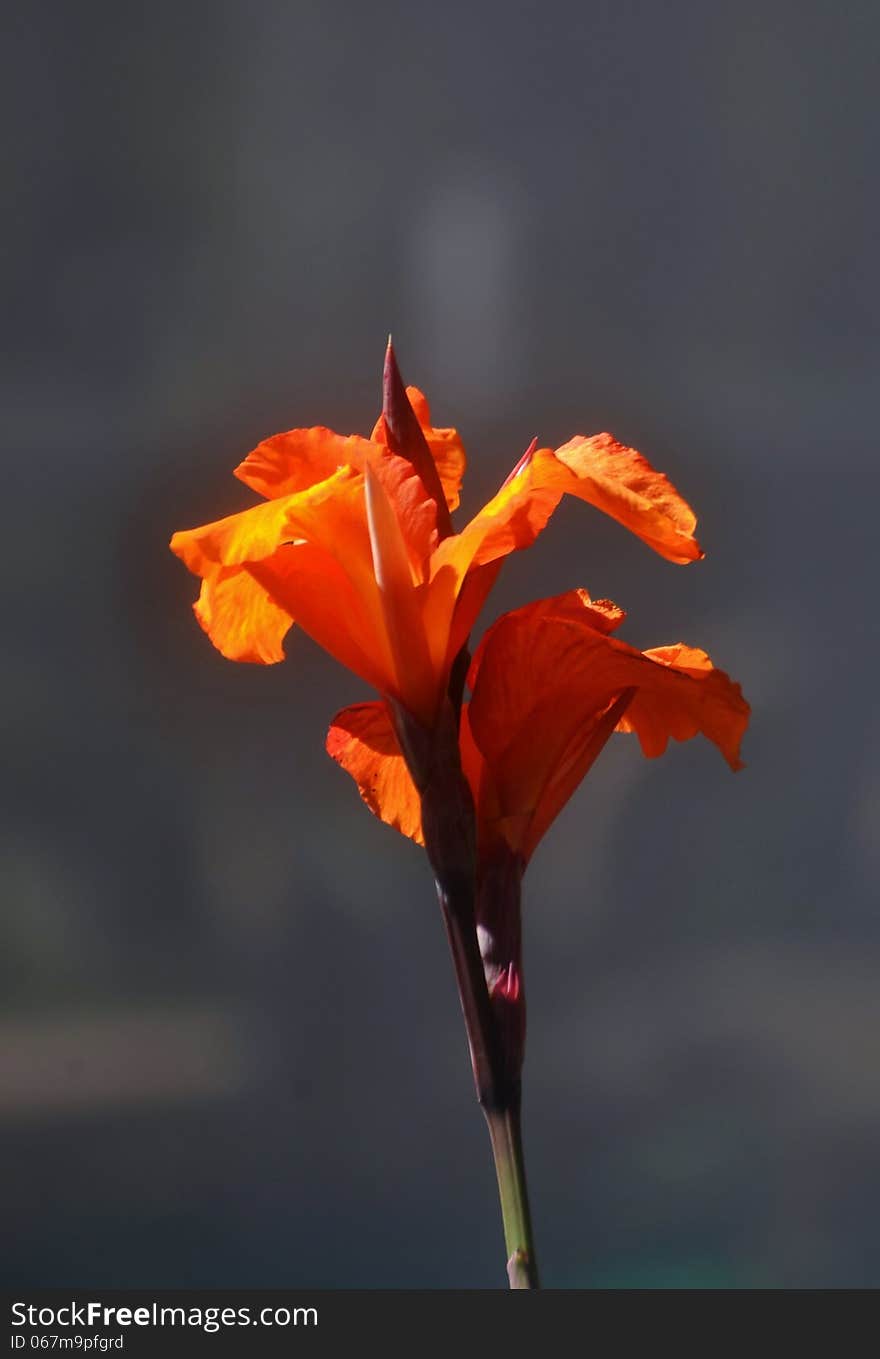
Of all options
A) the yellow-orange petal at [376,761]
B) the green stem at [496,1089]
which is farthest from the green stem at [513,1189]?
the yellow-orange petal at [376,761]

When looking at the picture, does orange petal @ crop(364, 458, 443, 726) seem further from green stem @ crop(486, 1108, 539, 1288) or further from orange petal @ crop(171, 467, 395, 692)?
green stem @ crop(486, 1108, 539, 1288)

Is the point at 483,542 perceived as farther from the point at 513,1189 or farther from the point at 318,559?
the point at 513,1189

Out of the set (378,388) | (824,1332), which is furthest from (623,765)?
(824,1332)

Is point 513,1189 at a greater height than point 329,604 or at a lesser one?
lesser

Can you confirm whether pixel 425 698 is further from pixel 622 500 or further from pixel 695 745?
pixel 695 745

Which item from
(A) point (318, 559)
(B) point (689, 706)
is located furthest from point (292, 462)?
(B) point (689, 706)
